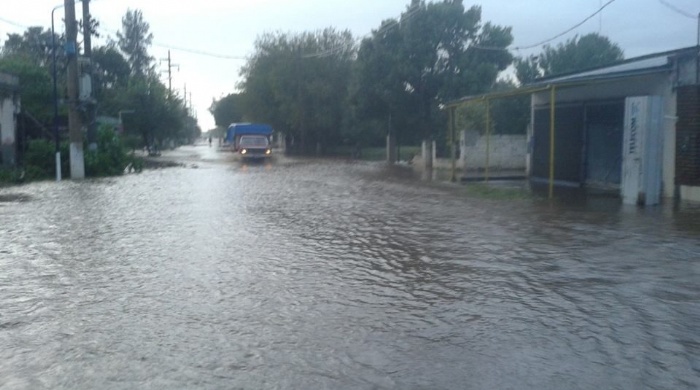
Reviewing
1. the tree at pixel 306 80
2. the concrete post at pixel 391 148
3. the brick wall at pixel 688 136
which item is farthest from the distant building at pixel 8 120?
the tree at pixel 306 80

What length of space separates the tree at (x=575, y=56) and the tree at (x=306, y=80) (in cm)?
1971

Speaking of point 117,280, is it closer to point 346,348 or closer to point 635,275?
point 346,348

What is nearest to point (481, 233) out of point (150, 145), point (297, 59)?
point (297, 59)

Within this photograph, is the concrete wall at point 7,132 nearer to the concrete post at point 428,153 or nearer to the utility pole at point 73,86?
the utility pole at point 73,86

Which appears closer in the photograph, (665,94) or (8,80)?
(665,94)

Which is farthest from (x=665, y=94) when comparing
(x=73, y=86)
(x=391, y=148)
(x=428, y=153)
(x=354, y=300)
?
(x=391, y=148)

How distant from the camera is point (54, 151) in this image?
105ft

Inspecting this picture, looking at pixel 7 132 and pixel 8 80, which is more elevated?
pixel 8 80

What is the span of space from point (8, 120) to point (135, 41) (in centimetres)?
6387

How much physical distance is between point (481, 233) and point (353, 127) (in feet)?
142

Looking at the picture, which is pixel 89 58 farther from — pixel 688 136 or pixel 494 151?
pixel 688 136

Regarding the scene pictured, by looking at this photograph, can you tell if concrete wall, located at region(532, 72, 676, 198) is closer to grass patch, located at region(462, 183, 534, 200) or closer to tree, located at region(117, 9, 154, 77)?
grass patch, located at region(462, 183, 534, 200)

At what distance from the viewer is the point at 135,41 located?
9312cm

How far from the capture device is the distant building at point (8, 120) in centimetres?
3159
